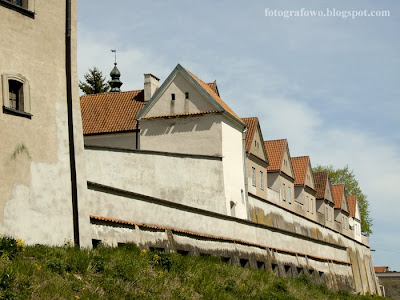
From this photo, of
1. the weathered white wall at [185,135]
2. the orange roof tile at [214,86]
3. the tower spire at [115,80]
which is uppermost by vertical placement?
the tower spire at [115,80]

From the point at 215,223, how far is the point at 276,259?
26.0ft

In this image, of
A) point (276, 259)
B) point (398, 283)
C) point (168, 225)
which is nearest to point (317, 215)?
point (398, 283)

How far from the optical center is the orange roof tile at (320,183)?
72812 millimetres

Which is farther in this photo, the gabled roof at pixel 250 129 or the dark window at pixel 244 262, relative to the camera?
the gabled roof at pixel 250 129

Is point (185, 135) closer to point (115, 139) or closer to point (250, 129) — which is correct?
point (115, 139)

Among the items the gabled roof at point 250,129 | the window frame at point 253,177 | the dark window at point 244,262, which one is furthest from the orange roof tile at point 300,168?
the dark window at point 244,262

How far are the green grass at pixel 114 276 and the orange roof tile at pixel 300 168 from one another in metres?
38.7

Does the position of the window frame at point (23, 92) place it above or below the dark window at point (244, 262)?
above

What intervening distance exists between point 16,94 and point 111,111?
26203 millimetres

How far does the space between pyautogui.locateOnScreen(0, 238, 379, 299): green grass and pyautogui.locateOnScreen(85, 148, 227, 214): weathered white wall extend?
16.3ft

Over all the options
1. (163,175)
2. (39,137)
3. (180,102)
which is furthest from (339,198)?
(39,137)

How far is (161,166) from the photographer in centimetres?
3334

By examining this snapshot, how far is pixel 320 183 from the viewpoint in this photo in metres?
74.3

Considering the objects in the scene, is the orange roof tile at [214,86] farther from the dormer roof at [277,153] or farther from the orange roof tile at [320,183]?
the orange roof tile at [320,183]
